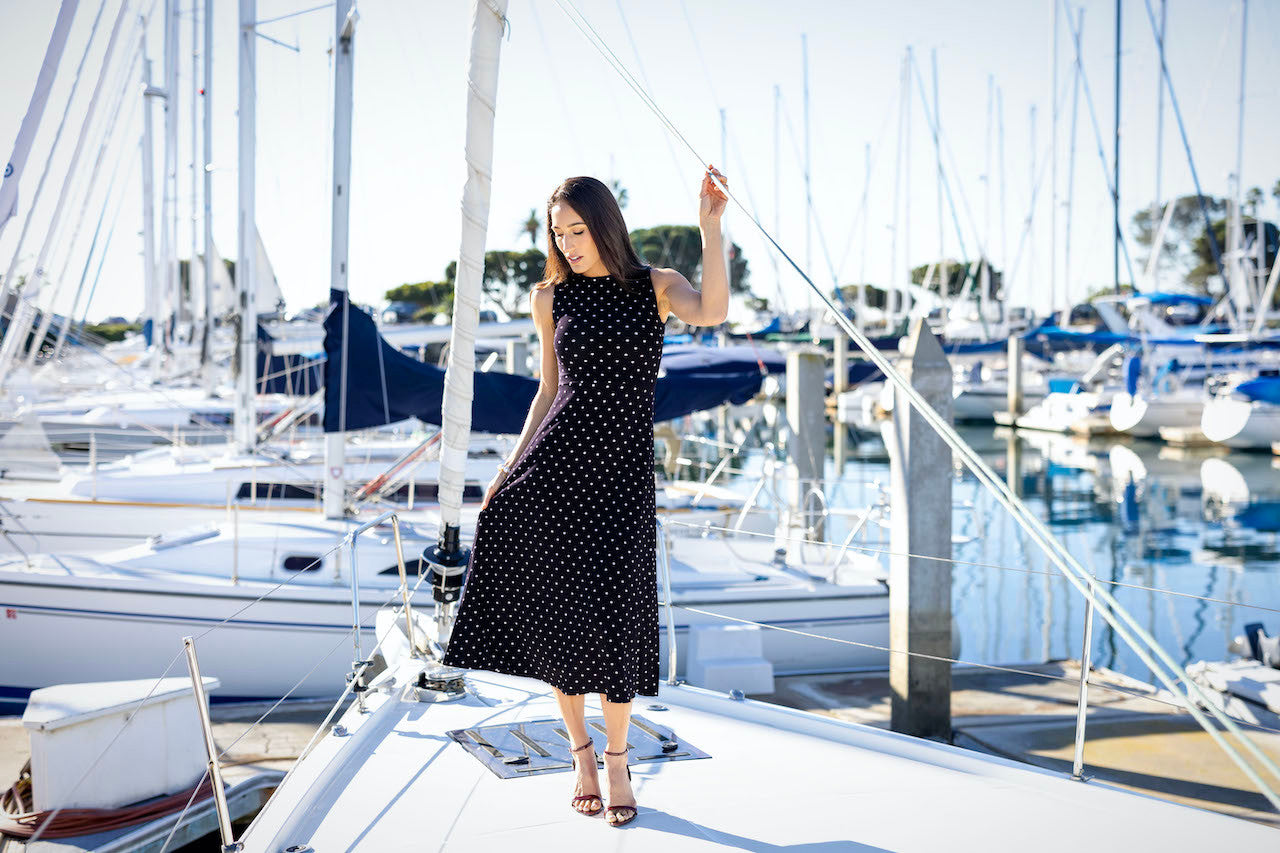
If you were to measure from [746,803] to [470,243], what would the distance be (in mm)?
2225

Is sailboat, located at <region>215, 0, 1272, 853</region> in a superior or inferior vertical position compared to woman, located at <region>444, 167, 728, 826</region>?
inferior

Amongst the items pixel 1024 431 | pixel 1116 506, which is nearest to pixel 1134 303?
pixel 1024 431

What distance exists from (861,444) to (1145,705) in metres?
22.6

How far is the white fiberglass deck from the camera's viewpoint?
265cm

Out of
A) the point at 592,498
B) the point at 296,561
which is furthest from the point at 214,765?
the point at 296,561

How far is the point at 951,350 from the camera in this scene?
3434cm

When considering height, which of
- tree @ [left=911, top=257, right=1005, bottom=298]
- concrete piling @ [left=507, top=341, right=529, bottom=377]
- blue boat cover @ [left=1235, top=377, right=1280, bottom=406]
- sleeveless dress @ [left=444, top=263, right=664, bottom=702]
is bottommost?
sleeveless dress @ [left=444, top=263, right=664, bottom=702]

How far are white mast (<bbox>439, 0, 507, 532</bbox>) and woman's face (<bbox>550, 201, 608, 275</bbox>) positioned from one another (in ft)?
3.15

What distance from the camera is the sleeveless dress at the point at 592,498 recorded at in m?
2.86

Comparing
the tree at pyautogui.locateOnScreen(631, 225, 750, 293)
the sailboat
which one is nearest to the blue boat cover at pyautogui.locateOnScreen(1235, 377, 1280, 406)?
the sailboat

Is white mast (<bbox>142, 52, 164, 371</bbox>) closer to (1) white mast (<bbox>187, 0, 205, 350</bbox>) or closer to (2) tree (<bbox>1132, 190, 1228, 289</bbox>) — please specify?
(1) white mast (<bbox>187, 0, 205, 350</bbox>)

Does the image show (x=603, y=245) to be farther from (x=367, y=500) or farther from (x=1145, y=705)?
(x=367, y=500)

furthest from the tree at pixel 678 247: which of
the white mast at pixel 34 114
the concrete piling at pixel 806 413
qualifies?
the white mast at pixel 34 114

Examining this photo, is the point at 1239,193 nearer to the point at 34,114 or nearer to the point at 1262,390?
the point at 1262,390
